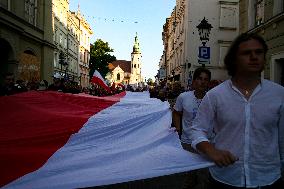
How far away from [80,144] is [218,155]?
256cm

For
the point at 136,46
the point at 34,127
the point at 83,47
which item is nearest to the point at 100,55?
the point at 83,47

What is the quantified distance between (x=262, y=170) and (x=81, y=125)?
3.21 meters

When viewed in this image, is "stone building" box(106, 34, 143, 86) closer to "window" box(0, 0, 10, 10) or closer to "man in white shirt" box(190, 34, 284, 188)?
"window" box(0, 0, 10, 10)

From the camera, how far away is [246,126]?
2529mm

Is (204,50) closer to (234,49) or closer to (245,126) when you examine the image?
(234,49)

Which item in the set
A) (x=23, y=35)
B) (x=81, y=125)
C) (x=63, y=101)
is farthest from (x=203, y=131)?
(x=23, y=35)

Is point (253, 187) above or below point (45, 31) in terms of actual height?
below

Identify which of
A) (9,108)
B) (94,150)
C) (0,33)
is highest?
(0,33)

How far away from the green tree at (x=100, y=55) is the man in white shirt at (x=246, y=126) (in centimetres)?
8014

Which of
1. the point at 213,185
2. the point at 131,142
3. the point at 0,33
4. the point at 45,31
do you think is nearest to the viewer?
the point at 213,185

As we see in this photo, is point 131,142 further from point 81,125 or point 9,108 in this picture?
point 9,108

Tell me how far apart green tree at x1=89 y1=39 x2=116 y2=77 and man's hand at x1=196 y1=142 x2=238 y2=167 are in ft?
263

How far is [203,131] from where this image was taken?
2650mm

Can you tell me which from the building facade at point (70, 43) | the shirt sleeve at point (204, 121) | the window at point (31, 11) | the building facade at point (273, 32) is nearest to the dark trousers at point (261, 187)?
the shirt sleeve at point (204, 121)
